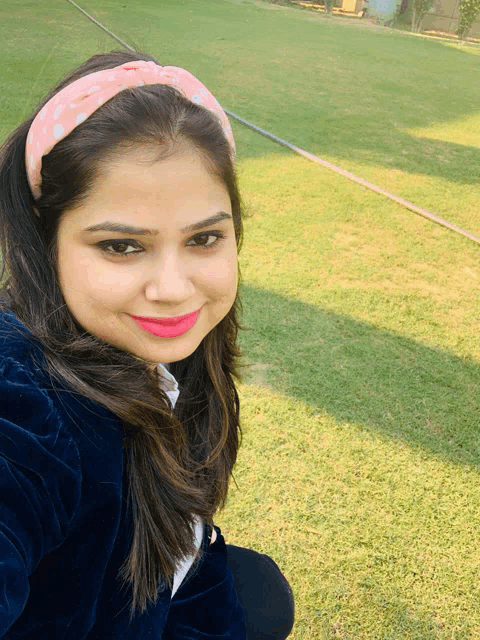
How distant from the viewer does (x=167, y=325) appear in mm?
1089

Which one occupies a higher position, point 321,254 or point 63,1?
point 63,1

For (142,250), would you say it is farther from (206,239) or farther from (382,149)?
(382,149)

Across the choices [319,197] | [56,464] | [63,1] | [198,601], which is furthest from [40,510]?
[63,1]

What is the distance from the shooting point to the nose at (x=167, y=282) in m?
1.02

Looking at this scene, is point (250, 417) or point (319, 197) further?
point (319, 197)

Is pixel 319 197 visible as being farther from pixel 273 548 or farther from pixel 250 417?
pixel 273 548

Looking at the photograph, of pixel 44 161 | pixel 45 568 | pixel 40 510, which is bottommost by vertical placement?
pixel 45 568

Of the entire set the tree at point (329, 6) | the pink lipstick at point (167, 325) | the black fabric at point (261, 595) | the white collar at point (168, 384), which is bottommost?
the black fabric at point (261, 595)

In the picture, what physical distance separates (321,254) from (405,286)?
22.2 inches

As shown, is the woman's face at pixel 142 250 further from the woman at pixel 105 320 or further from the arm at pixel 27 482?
the arm at pixel 27 482

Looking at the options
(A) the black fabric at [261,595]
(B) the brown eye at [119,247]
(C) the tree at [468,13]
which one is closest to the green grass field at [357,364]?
(A) the black fabric at [261,595]

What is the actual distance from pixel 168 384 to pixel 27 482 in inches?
18.1

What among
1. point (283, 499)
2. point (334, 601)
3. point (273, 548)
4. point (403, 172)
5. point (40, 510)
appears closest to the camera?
point (40, 510)

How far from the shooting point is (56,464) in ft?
2.98
